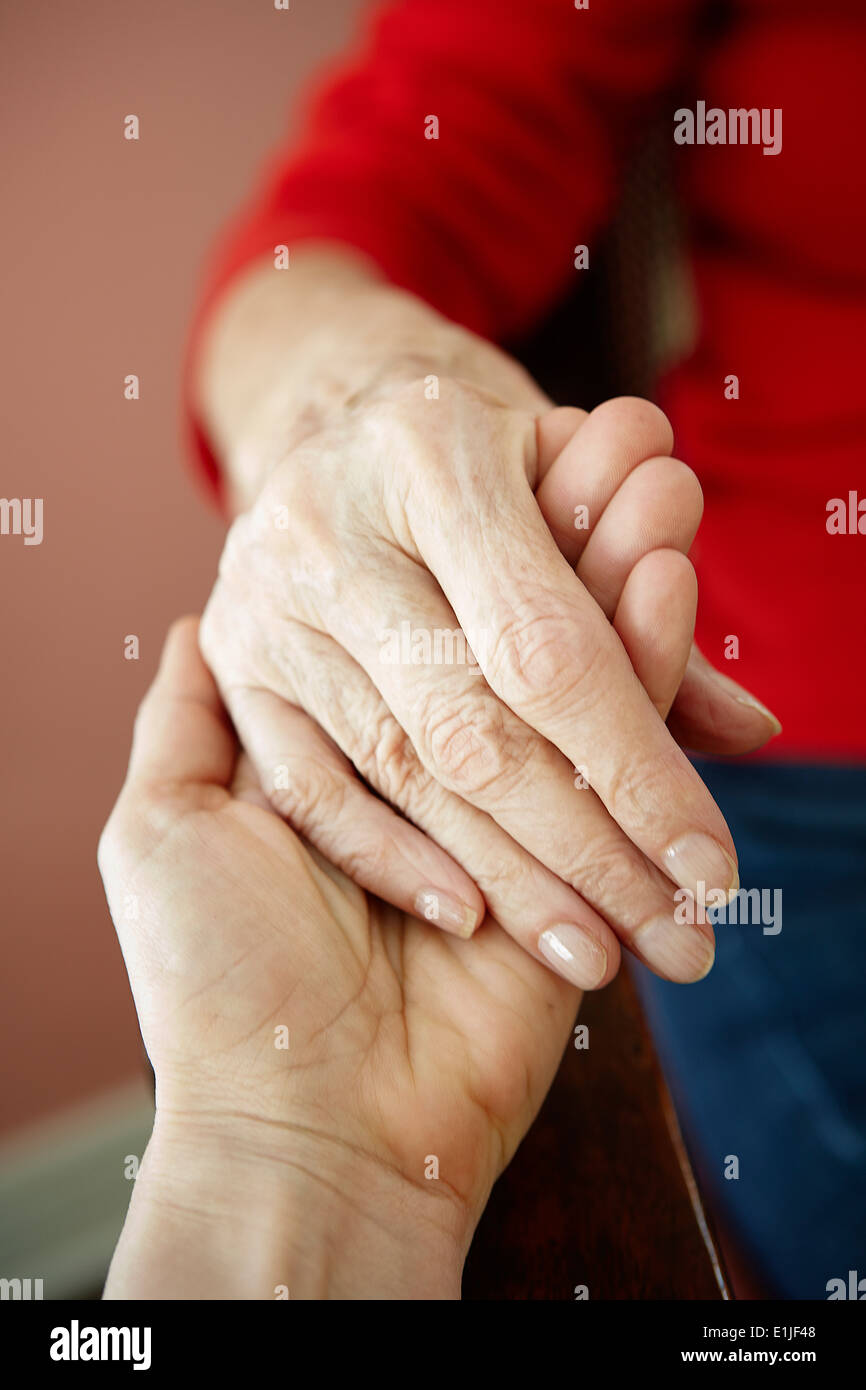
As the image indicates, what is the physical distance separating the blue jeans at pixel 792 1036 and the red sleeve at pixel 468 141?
46cm

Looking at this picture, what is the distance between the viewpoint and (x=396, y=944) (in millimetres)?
521

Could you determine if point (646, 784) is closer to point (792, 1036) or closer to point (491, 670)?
point (491, 670)

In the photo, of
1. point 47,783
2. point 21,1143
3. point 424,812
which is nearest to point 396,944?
point 424,812

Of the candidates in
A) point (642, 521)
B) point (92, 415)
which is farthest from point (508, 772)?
point (92, 415)

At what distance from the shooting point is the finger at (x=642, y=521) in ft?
1.50

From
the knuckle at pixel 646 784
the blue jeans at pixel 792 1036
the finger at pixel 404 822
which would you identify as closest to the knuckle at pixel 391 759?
the finger at pixel 404 822

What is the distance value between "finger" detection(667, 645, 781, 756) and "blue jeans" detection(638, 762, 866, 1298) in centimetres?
26

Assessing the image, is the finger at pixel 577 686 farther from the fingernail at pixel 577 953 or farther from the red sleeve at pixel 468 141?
the red sleeve at pixel 468 141

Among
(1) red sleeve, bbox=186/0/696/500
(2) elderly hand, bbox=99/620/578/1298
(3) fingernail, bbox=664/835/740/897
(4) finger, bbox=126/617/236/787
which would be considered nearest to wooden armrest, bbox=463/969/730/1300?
(2) elderly hand, bbox=99/620/578/1298

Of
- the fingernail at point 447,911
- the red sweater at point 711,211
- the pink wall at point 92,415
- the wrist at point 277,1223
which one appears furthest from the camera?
the pink wall at point 92,415

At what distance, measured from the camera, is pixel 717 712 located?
0.50m

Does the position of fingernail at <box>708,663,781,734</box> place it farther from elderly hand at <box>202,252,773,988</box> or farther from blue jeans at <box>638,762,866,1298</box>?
blue jeans at <box>638,762,866,1298</box>

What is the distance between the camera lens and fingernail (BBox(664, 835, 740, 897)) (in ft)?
1.45

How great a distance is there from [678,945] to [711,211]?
61 cm
